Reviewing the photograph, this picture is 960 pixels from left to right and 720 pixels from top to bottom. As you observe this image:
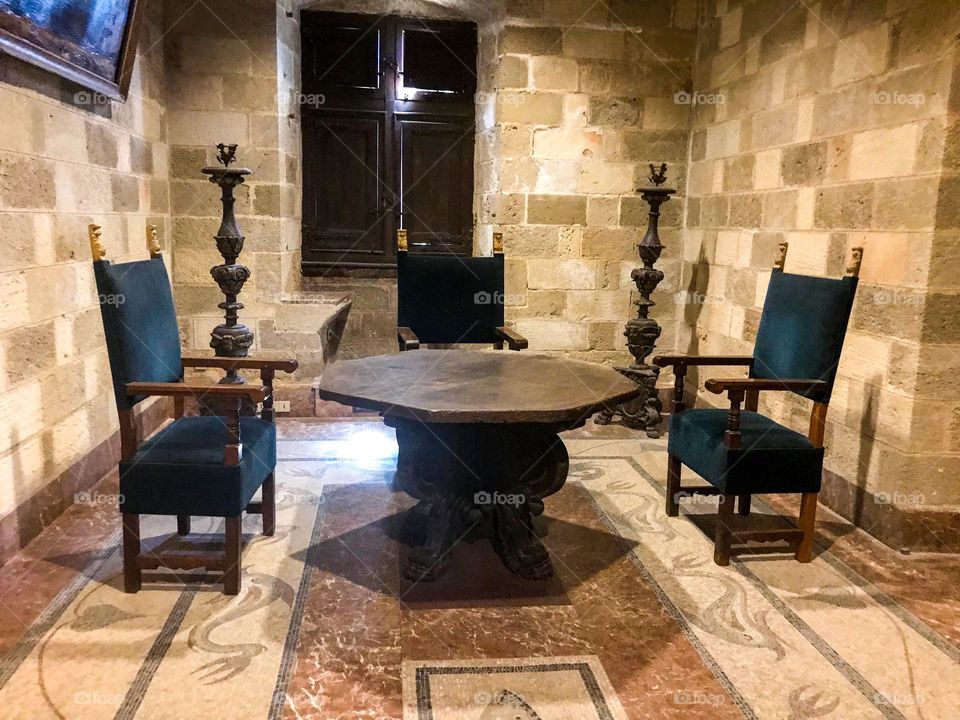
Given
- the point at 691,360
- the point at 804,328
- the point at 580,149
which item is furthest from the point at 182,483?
the point at 580,149

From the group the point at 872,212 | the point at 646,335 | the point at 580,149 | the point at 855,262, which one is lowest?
the point at 646,335

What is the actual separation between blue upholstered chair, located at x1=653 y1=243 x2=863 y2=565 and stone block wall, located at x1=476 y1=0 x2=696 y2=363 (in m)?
1.84

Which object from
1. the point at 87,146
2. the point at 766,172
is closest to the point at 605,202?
the point at 766,172

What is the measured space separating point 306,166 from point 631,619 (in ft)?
13.3

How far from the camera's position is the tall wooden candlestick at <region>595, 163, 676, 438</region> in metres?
4.35

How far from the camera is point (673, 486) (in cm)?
317

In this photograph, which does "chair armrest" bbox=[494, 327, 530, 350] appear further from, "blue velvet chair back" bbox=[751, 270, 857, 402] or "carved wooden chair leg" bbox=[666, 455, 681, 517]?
"blue velvet chair back" bbox=[751, 270, 857, 402]

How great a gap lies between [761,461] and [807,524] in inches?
13.1

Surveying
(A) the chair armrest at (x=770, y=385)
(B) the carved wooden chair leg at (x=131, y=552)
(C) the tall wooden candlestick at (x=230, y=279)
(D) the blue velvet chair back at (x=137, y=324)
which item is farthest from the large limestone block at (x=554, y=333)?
(B) the carved wooden chair leg at (x=131, y=552)

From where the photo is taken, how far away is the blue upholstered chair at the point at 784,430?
8.70 ft

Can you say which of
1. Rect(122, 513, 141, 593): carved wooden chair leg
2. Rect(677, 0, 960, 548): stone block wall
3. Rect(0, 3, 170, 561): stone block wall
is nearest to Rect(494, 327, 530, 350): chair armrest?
Rect(677, 0, 960, 548): stone block wall

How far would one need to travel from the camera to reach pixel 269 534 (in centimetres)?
290

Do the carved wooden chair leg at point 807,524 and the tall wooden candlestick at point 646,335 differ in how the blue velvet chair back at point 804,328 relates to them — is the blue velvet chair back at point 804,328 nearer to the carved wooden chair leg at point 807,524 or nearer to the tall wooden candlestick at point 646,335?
the carved wooden chair leg at point 807,524

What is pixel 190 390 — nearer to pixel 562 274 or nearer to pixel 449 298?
pixel 449 298
